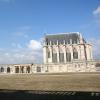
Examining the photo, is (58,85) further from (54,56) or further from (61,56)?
(54,56)

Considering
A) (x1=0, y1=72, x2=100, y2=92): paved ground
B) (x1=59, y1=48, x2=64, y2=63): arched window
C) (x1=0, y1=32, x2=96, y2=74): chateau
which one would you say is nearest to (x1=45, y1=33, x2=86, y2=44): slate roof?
(x1=0, y1=32, x2=96, y2=74): chateau

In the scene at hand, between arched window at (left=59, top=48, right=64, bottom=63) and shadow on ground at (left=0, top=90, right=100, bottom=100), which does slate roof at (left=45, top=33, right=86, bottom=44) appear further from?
shadow on ground at (left=0, top=90, right=100, bottom=100)

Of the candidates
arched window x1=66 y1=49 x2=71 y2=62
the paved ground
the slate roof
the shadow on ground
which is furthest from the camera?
the slate roof

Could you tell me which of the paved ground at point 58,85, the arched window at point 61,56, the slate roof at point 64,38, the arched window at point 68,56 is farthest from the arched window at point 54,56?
the paved ground at point 58,85

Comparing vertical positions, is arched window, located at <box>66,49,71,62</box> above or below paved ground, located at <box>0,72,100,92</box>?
above

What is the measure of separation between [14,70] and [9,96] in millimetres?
86829

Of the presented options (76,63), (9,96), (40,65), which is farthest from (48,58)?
(9,96)

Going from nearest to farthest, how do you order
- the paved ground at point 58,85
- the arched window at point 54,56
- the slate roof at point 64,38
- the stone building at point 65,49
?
the paved ground at point 58,85 < the stone building at point 65,49 < the arched window at point 54,56 < the slate roof at point 64,38

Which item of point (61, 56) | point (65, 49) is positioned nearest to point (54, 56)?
point (61, 56)

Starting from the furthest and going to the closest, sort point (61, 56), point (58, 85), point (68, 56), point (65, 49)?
point (61, 56) < point (65, 49) < point (68, 56) < point (58, 85)

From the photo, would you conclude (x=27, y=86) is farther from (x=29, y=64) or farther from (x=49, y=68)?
(x=29, y=64)

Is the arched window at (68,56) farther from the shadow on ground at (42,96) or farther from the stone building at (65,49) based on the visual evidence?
the shadow on ground at (42,96)

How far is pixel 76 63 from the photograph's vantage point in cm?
8431

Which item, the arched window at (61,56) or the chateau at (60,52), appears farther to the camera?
the arched window at (61,56)
